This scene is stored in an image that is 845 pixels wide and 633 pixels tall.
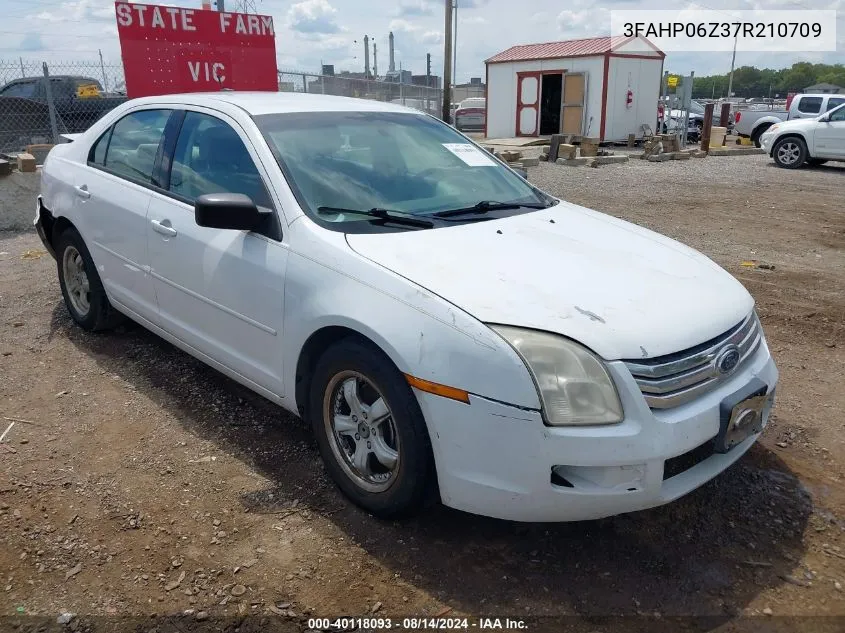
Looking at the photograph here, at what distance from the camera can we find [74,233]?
15.8 feet

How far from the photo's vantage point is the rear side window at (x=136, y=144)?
13.5 ft

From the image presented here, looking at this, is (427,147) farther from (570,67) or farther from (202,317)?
(570,67)

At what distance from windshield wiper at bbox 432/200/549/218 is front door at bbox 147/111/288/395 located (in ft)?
2.59

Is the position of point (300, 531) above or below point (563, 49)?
below

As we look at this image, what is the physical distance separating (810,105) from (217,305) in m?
22.6

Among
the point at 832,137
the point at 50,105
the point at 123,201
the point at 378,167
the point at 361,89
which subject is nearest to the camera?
the point at 378,167

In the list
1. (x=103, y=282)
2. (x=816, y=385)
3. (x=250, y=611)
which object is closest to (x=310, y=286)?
(x=250, y=611)

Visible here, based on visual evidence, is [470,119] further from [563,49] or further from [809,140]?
[809,140]

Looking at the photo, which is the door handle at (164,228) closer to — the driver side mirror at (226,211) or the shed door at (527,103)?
the driver side mirror at (226,211)

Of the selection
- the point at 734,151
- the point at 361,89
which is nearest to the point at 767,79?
the point at 734,151

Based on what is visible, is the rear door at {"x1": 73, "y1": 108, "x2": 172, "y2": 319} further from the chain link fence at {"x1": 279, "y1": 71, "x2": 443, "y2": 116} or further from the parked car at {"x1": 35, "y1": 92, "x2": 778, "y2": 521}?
the chain link fence at {"x1": 279, "y1": 71, "x2": 443, "y2": 116}

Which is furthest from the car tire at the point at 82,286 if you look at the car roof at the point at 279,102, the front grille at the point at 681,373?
the front grille at the point at 681,373

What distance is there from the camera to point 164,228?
12.4ft

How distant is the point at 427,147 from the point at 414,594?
92.7 inches
